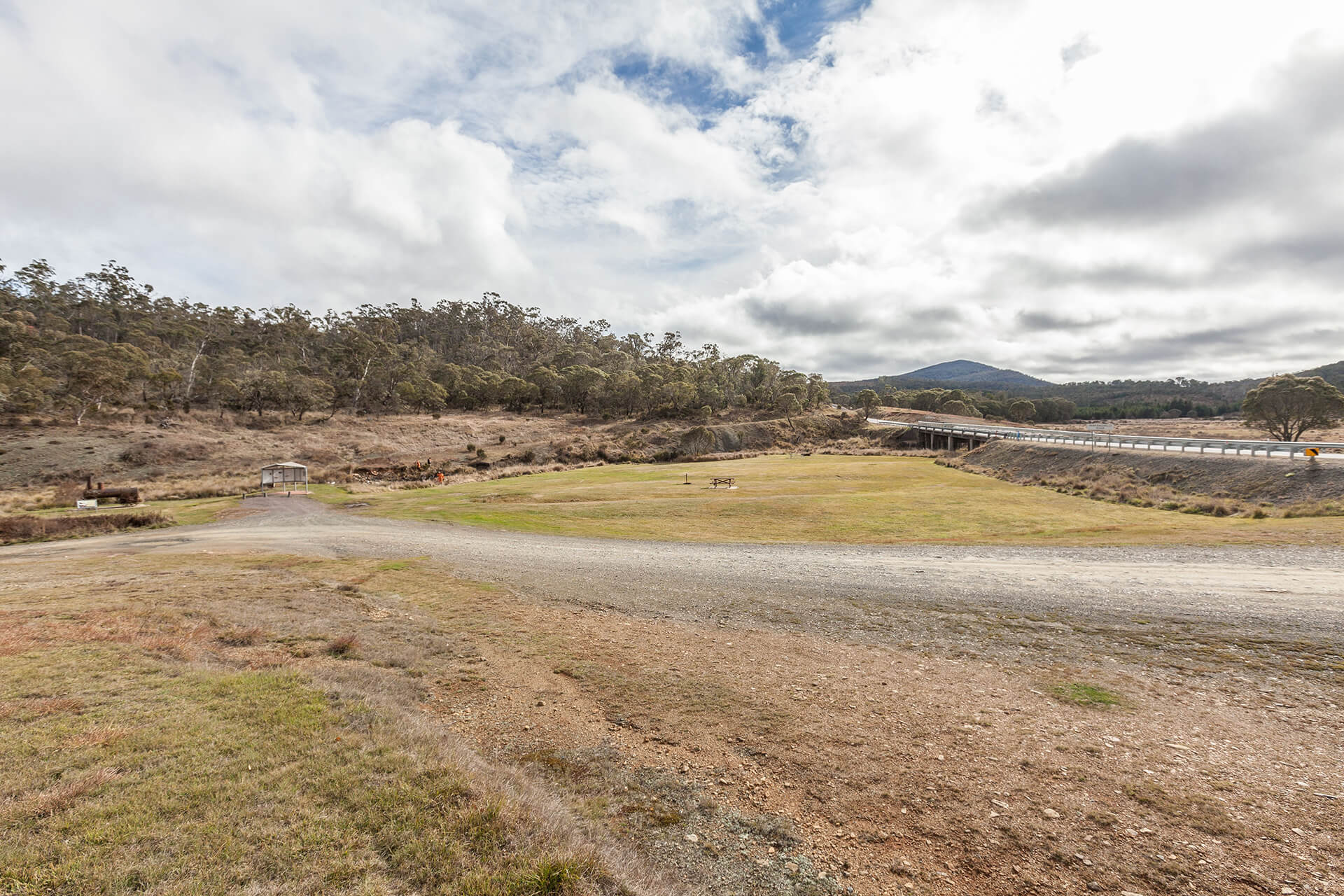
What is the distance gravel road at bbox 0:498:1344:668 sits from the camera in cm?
1094

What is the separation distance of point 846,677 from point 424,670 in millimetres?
7033

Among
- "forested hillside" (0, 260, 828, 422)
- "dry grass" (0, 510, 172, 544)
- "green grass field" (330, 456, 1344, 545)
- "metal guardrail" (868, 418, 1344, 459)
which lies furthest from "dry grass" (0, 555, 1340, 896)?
"forested hillside" (0, 260, 828, 422)

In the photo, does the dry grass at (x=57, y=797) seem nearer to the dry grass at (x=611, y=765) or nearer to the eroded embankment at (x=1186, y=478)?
the dry grass at (x=611, y=765)

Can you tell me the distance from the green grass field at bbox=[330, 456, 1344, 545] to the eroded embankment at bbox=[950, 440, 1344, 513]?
2283 millimetres

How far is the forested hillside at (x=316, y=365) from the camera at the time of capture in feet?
206

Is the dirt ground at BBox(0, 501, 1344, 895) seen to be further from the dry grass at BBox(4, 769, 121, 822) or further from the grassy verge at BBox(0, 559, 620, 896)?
the dry grass at BBox(4, 769, 121, 822)

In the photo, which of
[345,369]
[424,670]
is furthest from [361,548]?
[345,369]

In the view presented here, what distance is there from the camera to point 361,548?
20516 millimetres

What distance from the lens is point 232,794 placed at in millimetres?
4945

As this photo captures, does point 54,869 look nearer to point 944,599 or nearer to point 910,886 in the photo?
point 910,886

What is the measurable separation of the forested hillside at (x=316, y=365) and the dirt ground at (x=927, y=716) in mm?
65615

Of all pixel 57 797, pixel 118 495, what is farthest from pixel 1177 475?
pixel 118 495

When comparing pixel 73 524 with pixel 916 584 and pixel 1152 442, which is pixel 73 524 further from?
pixel 1152 442

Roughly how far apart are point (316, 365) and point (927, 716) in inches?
4468
